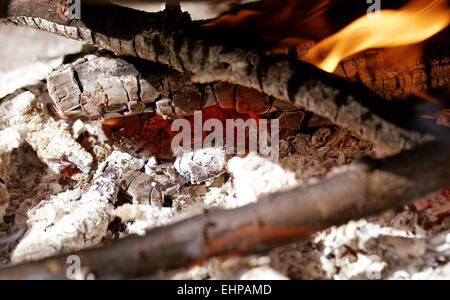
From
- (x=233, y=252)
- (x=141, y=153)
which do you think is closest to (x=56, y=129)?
(x=141, y=153)

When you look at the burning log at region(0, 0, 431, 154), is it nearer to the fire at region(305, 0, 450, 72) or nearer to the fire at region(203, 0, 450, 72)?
the fire at region(203, 0, 450, 72)

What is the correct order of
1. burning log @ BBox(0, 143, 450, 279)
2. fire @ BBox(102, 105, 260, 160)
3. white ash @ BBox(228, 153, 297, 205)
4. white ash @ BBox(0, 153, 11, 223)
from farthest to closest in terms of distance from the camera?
1. fire @ BBox(102, 105, 260, 160)
2. white ash @ BBox(0, 153, 11, 223)
3. white ash @ BBox(228, 153, 297, 205)
4. burning log @ BBox(0, 143, 450, 279)

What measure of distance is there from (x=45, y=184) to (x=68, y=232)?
100 centimetres

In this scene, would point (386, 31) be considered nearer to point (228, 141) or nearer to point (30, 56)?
point (228, 141)

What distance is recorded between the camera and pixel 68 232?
6.46 feet

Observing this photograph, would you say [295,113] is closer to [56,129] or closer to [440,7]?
[440,7]

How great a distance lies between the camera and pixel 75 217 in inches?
84.0

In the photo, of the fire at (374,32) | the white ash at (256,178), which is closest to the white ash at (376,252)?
the white ash at (256,178)

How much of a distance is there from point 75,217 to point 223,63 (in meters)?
1.36

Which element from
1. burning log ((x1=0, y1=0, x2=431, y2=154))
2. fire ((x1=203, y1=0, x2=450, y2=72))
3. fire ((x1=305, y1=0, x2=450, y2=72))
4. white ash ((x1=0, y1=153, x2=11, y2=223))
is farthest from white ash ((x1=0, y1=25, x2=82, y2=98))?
fire ((x1=305, y1=0, x2=450, y2=72))

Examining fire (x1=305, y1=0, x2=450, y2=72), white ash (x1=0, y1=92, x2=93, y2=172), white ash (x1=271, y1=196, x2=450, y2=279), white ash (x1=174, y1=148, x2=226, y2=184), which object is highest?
fire (x1=305, y1=0, x2=450, y2=72)

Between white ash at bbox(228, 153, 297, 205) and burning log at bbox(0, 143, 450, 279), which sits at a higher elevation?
white ash at bbox(228, 153, 297, 205)

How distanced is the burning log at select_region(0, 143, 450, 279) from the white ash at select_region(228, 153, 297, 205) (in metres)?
0.40

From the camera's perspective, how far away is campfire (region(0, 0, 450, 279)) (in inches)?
54.0
